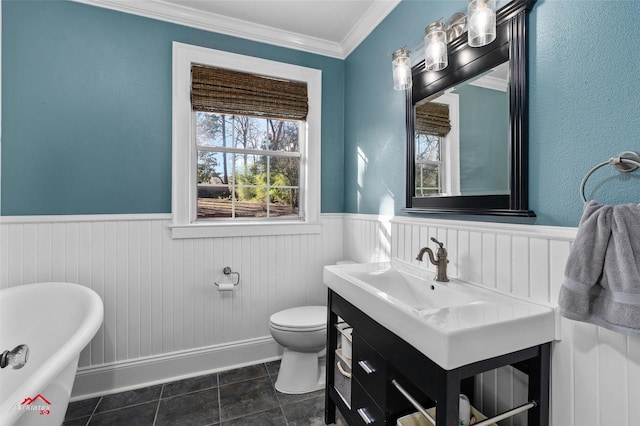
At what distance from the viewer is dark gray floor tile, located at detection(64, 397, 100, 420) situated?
1745mm

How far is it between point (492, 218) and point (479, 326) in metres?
0.58

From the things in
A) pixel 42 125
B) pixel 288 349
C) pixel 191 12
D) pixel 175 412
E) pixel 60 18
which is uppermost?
pixel 191 12

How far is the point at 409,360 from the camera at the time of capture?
1024 millimetres

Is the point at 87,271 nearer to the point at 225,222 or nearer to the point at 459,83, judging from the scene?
the point at 225,222

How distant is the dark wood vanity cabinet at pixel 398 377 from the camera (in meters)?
0.91

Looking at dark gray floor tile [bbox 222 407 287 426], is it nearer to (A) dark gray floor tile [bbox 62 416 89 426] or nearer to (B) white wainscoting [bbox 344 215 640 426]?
(A) dark gray floor tile [bbox 62 416 89 426]

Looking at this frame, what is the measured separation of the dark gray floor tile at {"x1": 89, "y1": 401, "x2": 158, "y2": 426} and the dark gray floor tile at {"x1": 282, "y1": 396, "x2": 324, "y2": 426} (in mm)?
761

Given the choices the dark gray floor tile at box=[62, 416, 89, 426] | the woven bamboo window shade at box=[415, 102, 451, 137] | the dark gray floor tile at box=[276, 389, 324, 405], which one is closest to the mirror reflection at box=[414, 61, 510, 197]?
the woven bamboo window shade at box=[415, 102, 451, 137]

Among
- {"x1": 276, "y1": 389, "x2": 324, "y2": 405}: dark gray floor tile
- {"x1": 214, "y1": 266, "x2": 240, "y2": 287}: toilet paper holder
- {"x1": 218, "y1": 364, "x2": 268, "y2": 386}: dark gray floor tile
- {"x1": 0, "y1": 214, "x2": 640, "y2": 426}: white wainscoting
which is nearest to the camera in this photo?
{"x1": 0, "y1": 214, "x2": 640, "y2": 426}: white wainscoting

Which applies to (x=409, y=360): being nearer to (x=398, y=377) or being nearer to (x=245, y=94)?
(x=398, y=377)

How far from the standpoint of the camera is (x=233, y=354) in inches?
89.7

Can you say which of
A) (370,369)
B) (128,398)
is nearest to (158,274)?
(128,398)

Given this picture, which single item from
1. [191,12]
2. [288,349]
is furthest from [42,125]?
[288,349]

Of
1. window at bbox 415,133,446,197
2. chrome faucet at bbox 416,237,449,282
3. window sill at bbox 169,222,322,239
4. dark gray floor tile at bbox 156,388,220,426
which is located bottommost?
dark gray floor tile at bbox 156,388,220,426
